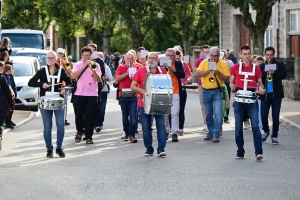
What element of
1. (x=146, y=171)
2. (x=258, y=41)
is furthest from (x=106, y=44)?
(x=146, y=171)

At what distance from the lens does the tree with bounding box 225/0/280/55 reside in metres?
31.4

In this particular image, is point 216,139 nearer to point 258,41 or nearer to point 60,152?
point 60,152

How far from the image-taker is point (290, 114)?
23078mm

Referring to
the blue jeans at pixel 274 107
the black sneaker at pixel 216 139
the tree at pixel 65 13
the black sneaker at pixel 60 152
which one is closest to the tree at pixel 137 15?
the tree at pixel 65 13

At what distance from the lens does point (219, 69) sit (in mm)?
17000

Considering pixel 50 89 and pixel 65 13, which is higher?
pixel 65 13

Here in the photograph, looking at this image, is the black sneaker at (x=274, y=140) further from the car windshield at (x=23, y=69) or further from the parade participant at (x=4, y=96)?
the car windshield at (x=23, y=69)

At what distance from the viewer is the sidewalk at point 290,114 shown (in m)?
20.1

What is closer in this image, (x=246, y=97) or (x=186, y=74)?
(x=246, y=97)

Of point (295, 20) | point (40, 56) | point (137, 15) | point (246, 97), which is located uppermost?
point (137, 15)

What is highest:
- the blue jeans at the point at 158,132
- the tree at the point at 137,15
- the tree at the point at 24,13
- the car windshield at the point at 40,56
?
the tree at the point at 24,13

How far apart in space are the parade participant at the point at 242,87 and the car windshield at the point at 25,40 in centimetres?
2326

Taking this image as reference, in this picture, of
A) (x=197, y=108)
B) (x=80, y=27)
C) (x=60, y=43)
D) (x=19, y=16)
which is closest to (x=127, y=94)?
(x=197, y=108)

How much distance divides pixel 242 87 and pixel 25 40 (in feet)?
77.3
